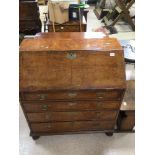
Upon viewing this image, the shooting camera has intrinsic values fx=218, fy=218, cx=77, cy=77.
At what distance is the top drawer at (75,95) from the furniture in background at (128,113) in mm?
336

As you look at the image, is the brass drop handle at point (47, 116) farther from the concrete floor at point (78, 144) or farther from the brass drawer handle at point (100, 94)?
the brass drawer handle at point (100, 94)

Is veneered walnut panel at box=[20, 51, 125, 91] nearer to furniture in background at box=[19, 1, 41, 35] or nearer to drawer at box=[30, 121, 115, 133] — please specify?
drawer at box=[30, 121, 115, 133]

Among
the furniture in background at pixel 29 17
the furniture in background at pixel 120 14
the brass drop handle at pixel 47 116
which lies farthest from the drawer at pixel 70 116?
the furniture in background at pixel 120 14

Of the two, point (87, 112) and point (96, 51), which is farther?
point (87, 112)

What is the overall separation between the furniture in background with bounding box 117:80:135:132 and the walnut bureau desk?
0.24 m

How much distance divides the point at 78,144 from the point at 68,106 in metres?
0.56

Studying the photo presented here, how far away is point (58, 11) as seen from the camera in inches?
136

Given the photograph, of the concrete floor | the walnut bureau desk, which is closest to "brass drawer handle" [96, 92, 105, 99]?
the walnut bureau desk

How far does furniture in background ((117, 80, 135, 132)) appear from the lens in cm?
232

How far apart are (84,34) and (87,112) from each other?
0.86 metres

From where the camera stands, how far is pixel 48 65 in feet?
6.32

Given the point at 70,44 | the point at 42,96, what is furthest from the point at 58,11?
the point at 42,96
